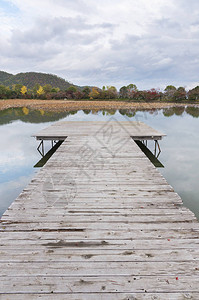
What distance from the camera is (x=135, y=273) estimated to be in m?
1.66

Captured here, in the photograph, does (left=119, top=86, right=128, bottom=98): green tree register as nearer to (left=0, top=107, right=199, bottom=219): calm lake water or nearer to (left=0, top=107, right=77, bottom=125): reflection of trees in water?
(left=0, top=107, right=77, bottom=125): reflection of trees in water

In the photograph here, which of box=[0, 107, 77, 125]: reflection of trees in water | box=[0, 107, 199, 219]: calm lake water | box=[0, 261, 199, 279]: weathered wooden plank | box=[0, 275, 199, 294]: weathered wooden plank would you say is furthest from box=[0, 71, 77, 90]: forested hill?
box=[0, 275, 199, 294]: weathered wooden plank

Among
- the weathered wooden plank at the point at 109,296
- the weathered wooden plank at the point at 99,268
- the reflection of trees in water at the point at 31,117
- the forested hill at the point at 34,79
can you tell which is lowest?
the weathered wooden plank at the point at 109,296

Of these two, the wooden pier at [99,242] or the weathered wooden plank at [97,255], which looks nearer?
the wooden pier at [99,242]

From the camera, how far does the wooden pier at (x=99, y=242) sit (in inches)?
61.0

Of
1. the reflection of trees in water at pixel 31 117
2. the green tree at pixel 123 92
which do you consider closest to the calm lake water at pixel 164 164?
the reflection of trees in water at pixel 31 117

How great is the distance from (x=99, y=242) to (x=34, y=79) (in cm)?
11858

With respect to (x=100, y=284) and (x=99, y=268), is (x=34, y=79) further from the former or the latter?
Answer: (x=100, y=284)

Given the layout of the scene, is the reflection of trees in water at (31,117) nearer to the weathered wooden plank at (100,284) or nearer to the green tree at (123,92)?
the weathered wooden plank at (100,284)

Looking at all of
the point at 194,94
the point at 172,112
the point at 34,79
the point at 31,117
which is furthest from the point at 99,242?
the point at 34,79

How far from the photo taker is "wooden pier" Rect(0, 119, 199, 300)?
155 cm

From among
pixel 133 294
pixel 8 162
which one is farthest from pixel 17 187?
pixel 133 294

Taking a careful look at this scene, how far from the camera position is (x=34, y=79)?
108m

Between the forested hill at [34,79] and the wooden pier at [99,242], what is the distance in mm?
105836
